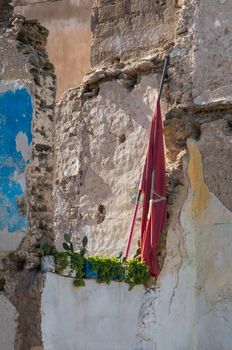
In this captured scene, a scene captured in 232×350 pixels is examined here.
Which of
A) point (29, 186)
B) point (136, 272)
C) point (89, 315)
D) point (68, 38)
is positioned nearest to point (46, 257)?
point (29, 186)

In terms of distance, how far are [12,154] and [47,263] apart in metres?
1.03

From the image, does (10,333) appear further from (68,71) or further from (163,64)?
(68,71)

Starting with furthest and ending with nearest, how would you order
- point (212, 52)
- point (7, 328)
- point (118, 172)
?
point (118, 172)
point (212, 52)
point (7, 328)

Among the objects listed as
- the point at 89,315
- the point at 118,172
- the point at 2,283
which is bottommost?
the point at 89,315

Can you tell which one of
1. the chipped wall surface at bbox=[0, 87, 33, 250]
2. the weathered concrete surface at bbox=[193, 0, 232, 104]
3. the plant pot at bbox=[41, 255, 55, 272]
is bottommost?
the plant pot at bbox=[41, 255, 55, 272]

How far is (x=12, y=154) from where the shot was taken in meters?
7.45

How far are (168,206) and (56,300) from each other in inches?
87.6

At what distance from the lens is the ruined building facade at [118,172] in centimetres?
741

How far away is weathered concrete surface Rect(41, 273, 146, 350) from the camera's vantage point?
7332 mm

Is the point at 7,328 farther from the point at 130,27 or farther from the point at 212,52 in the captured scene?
the point at 130,27

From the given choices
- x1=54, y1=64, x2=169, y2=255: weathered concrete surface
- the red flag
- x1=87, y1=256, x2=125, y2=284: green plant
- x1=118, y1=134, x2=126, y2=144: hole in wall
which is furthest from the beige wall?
x1=87, y1=256, x2=125, y2=284: green plant

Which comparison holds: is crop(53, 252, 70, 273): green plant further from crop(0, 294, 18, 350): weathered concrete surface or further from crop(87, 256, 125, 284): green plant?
crop(0, 294, 18, 350): weathered concrete surface

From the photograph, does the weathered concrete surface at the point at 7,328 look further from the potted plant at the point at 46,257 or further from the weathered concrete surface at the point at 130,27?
the weathered concrete surface at the point at 130,27

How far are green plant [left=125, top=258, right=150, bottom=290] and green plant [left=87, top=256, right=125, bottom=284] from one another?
15 centimetres
